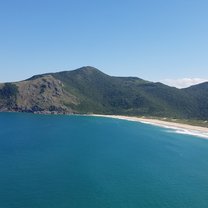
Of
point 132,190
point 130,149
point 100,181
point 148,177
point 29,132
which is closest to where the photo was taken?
point 132,190

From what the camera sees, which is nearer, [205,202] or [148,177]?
[205,202]

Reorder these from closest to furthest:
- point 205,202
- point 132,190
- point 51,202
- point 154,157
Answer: point 51,202
point 205,202
point 132,190
point 154,157

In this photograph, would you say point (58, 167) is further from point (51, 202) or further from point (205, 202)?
point (205, 202)

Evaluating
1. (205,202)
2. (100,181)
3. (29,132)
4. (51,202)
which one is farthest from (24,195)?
(29,132)

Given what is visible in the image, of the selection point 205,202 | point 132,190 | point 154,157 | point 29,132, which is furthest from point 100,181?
point 29,132

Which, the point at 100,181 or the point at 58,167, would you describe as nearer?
the point at 100,181

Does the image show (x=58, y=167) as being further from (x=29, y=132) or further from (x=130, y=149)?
(x=29, y=132)
